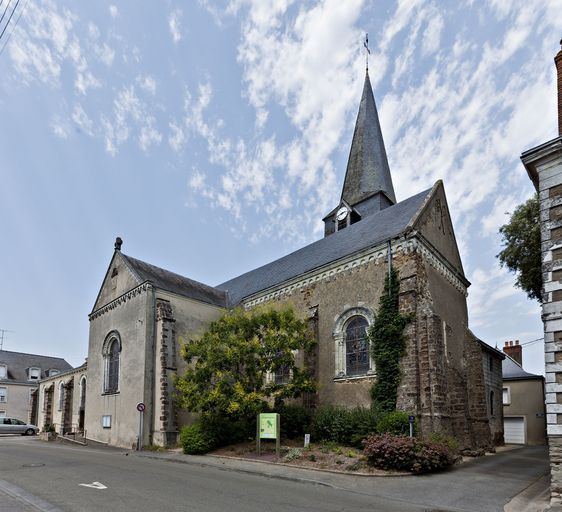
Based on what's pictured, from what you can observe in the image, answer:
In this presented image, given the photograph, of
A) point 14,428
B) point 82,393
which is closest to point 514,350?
point 82,393

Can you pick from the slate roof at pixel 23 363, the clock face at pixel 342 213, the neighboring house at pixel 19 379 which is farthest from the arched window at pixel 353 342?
the slate roof at pixel 23 363

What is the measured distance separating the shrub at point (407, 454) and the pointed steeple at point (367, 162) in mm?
16143

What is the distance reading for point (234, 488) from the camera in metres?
9.80

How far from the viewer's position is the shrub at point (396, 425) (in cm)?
1381

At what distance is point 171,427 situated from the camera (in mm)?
18906

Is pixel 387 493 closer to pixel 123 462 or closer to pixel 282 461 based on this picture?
pixel 282 461

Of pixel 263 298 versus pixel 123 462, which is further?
pixel 263 298

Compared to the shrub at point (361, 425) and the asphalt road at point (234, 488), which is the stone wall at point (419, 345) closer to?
the shrub at point (361, 425)

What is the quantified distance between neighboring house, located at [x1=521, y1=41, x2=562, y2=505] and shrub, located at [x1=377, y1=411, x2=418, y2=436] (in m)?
5.39

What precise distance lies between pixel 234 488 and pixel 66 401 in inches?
919

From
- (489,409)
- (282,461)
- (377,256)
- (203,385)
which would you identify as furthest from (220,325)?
(489,409)

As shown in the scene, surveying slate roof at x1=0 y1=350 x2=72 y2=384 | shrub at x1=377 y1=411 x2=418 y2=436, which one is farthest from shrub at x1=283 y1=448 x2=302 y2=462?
slate roof at x1=0 y1=350 x2=72 y2=384

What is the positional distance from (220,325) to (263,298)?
5.76 meters

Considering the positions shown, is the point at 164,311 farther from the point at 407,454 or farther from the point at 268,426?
the point at 407,454
